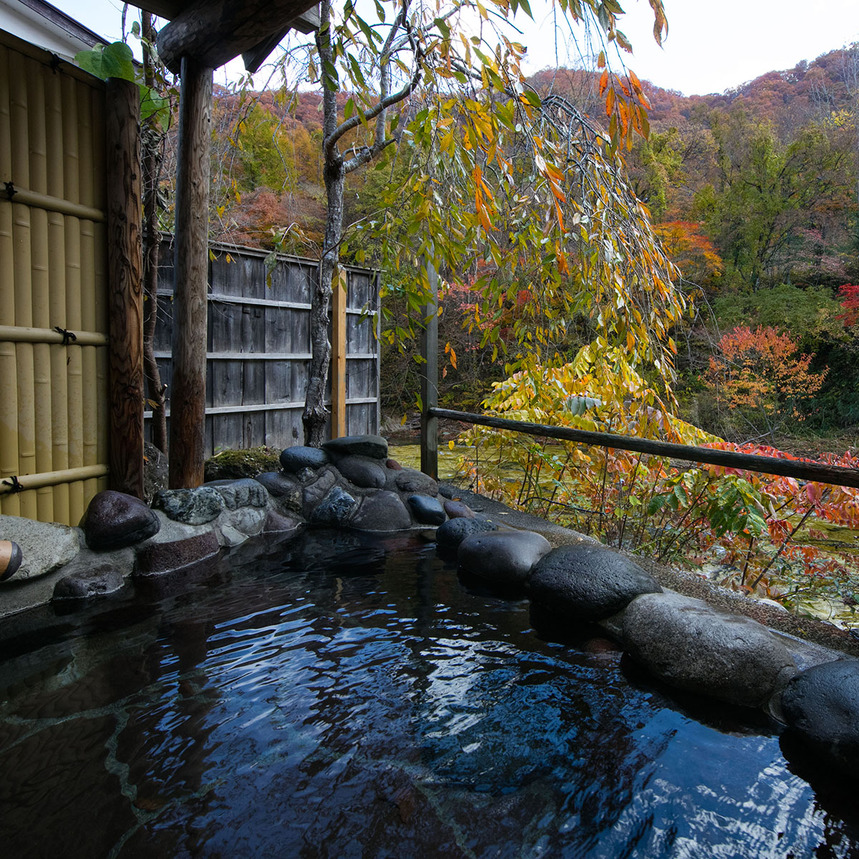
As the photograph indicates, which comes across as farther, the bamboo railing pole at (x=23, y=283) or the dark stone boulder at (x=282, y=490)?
the dark stone boulder at (x=282, y=490)

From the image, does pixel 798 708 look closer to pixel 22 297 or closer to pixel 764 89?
pixel 22 297

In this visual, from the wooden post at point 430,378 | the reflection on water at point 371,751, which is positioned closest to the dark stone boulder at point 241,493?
the reflection on water at point 371,751

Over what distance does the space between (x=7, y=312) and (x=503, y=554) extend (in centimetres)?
250

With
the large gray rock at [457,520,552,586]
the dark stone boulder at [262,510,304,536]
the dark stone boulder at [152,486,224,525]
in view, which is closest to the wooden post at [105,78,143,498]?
the dark stone boulder at [152,486,224,525]

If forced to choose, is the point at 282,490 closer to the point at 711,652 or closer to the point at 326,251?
the point at 326,251

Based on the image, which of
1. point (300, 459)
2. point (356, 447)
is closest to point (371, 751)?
point (300, 459)

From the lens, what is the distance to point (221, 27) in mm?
2783

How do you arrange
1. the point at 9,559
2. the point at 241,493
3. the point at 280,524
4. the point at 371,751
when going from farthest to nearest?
the point at 280,524
the point at 241,493
the point at 9,559
the point at 371,751

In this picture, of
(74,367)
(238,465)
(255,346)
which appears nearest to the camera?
(74,367)

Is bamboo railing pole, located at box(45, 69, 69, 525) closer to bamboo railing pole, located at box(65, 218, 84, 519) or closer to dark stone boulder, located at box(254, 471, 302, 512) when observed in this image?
A: bamboo railing pole, located at box(65, 218, 84, 519)

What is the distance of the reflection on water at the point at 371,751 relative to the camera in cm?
140

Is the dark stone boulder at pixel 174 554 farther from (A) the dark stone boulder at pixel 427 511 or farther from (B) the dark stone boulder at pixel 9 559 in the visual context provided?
(A) the dark stone boulder at pixel 427 511

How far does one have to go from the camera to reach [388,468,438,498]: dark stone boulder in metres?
4.14

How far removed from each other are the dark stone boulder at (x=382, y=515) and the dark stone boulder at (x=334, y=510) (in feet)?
0.20
